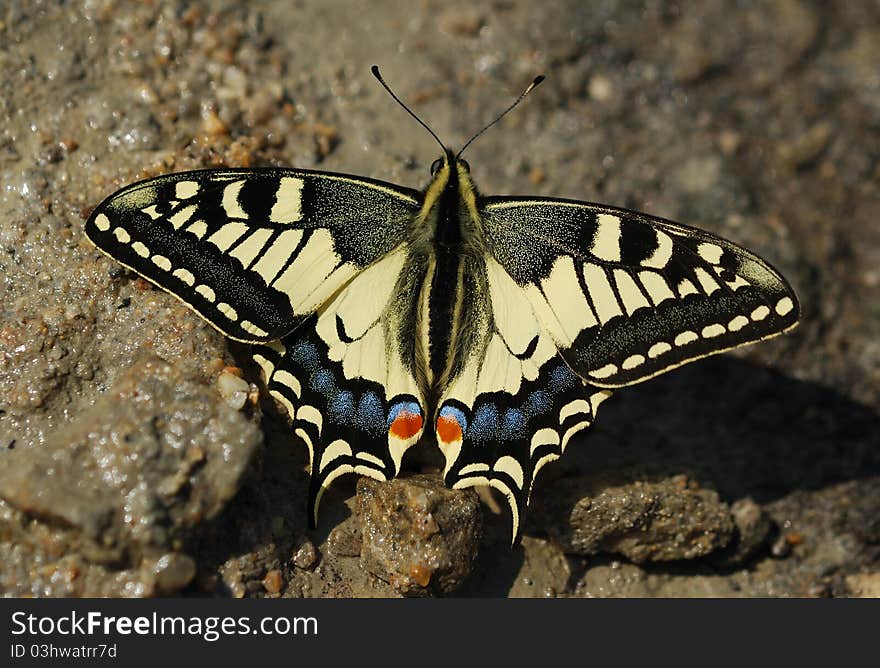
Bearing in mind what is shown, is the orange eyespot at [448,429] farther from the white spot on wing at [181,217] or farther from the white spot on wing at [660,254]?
the white spot on wing at [181,217]

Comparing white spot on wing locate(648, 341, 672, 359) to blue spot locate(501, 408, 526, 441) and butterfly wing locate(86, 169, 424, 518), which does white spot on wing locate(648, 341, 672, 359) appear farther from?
butterfly wing locate(86, 169, 424, 518)

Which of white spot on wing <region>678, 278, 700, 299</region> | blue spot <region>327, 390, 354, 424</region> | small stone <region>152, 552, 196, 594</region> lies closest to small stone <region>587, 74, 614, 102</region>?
white spot on wing <region>678, 278, 700, 299</region>

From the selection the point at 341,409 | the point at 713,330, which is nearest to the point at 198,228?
the point at 341,409

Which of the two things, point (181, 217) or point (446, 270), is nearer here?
point (181, 217)

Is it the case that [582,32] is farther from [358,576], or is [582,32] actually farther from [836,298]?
[358,576]

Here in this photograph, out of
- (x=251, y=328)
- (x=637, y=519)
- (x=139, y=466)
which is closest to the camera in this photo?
(x=139, y=466)

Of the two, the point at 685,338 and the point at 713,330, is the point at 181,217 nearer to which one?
the point at 685,338

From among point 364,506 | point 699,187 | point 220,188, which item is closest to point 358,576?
point 364,506
